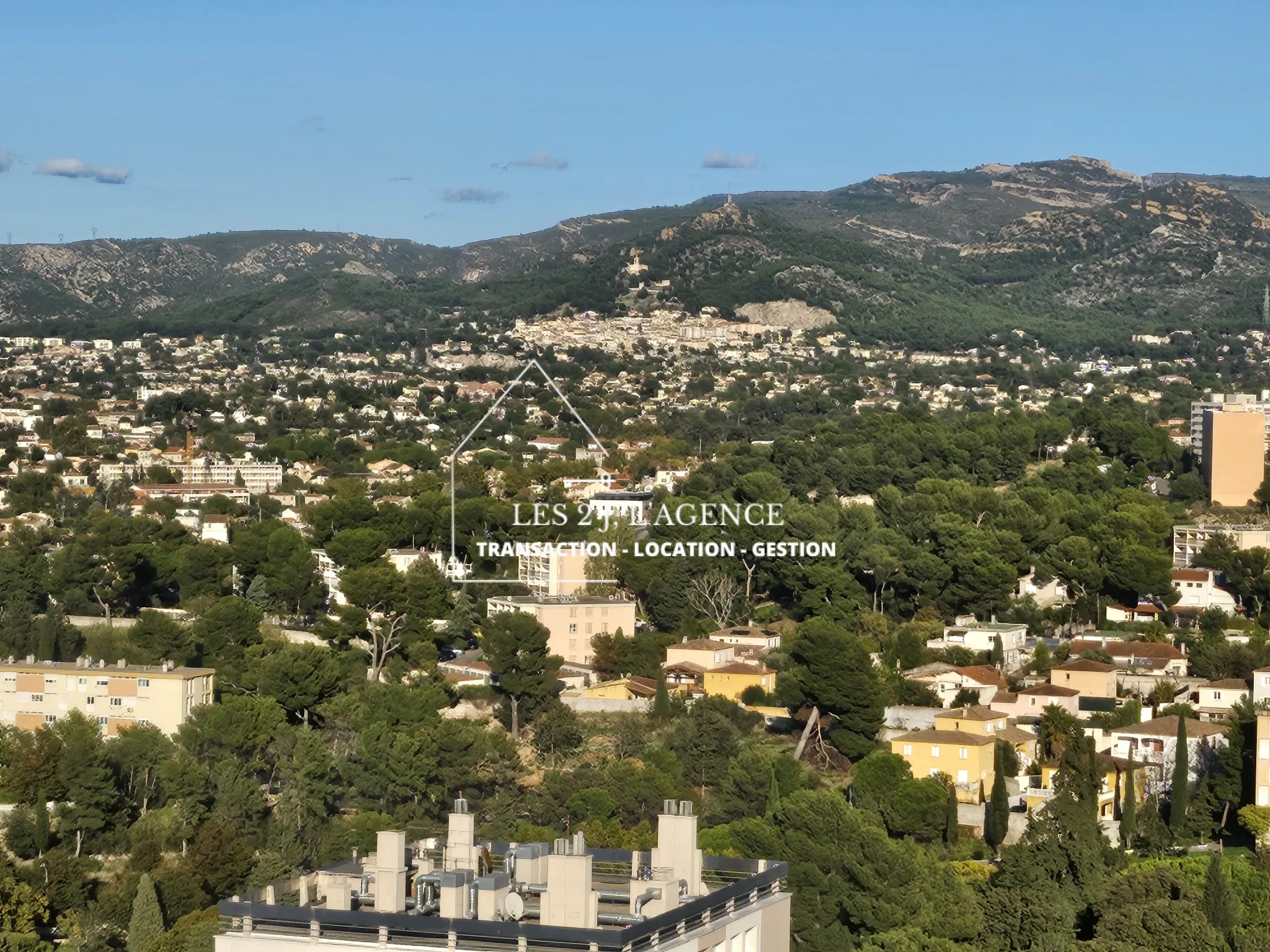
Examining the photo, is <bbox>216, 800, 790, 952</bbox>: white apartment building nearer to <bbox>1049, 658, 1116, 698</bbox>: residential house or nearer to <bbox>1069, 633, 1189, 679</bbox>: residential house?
<bbox>1049, 658, 1116, 698</bbox>: residential house

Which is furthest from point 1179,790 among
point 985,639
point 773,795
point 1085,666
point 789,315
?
point 789,315

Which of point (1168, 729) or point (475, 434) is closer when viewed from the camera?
point (1168, 729)

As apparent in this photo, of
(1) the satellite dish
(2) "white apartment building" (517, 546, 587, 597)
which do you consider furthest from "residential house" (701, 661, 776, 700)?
(1) the satellite dish

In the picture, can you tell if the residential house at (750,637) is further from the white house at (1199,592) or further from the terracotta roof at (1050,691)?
the white house at (1199,592)

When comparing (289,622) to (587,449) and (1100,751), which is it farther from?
(587,449)

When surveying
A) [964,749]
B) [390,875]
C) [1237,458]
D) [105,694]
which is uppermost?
[1237,458]

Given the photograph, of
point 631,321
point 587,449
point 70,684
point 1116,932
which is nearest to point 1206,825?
point 1116,932

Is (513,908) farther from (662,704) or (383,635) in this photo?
(383,635)
